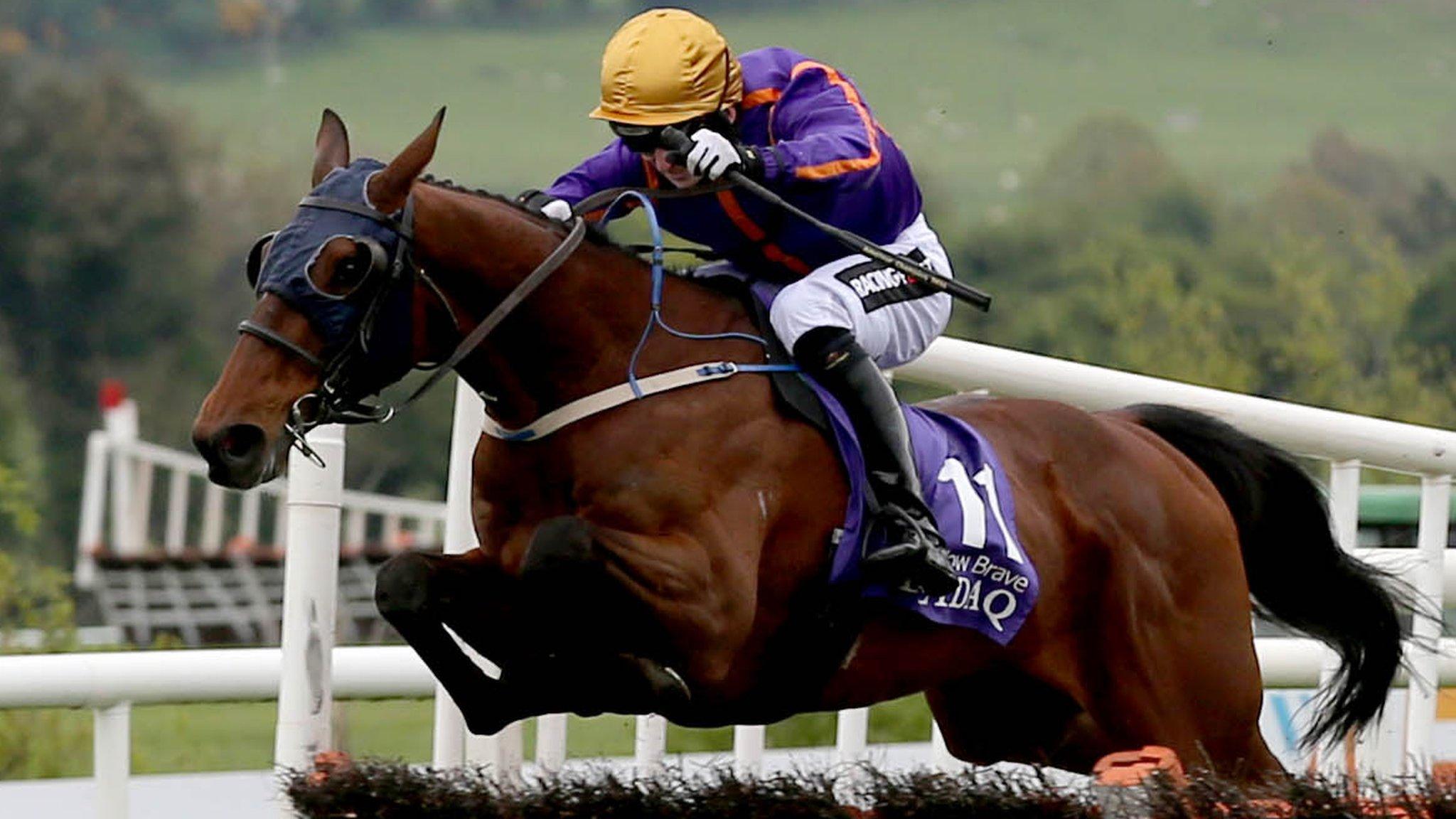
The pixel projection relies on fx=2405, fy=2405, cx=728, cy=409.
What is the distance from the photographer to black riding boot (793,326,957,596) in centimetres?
404

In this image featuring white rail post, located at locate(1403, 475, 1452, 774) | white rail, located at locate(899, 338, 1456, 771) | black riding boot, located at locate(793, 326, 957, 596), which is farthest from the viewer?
white rail post, located at locate(1403, 475, 1452, 774)

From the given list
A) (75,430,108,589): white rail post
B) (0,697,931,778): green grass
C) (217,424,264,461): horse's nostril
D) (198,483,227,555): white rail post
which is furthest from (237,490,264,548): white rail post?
(217,424,264,461): horse's nostril

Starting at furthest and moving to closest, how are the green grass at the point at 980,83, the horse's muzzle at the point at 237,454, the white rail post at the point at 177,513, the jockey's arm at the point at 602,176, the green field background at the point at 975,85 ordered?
the green grass at the point at 980,83 → the green field background at the point at 975,85 → the white rail post at the point at 177,513 → the jockey's arm at the point at 602,176 → the horse's muzzle at the point at 237,454

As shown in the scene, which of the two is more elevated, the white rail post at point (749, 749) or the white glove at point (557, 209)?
the white glove at point (557, 209)

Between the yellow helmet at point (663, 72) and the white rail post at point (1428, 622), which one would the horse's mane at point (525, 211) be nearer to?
the yellow helmet at point (663, 72)

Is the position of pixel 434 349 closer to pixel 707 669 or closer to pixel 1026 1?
pixel 707 669

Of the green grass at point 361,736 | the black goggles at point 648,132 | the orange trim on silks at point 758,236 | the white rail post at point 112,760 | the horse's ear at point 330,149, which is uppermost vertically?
the black goggles at point 648,132

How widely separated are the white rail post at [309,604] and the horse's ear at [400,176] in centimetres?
51

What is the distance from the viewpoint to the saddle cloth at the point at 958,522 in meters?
4.08

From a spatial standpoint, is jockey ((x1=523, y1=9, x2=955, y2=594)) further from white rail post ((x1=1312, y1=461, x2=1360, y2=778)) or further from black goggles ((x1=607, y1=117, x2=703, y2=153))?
white rail post ((x1=1312, y1=461, x2=1360, y2=778))

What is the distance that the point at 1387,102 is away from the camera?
32.0 meters

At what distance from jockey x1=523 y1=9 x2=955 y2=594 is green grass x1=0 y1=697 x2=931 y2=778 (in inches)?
31.7

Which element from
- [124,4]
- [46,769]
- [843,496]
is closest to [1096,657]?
[843,496]

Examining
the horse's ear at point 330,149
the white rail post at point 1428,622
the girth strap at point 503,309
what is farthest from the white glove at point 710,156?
the white rail post at point 1428,622
